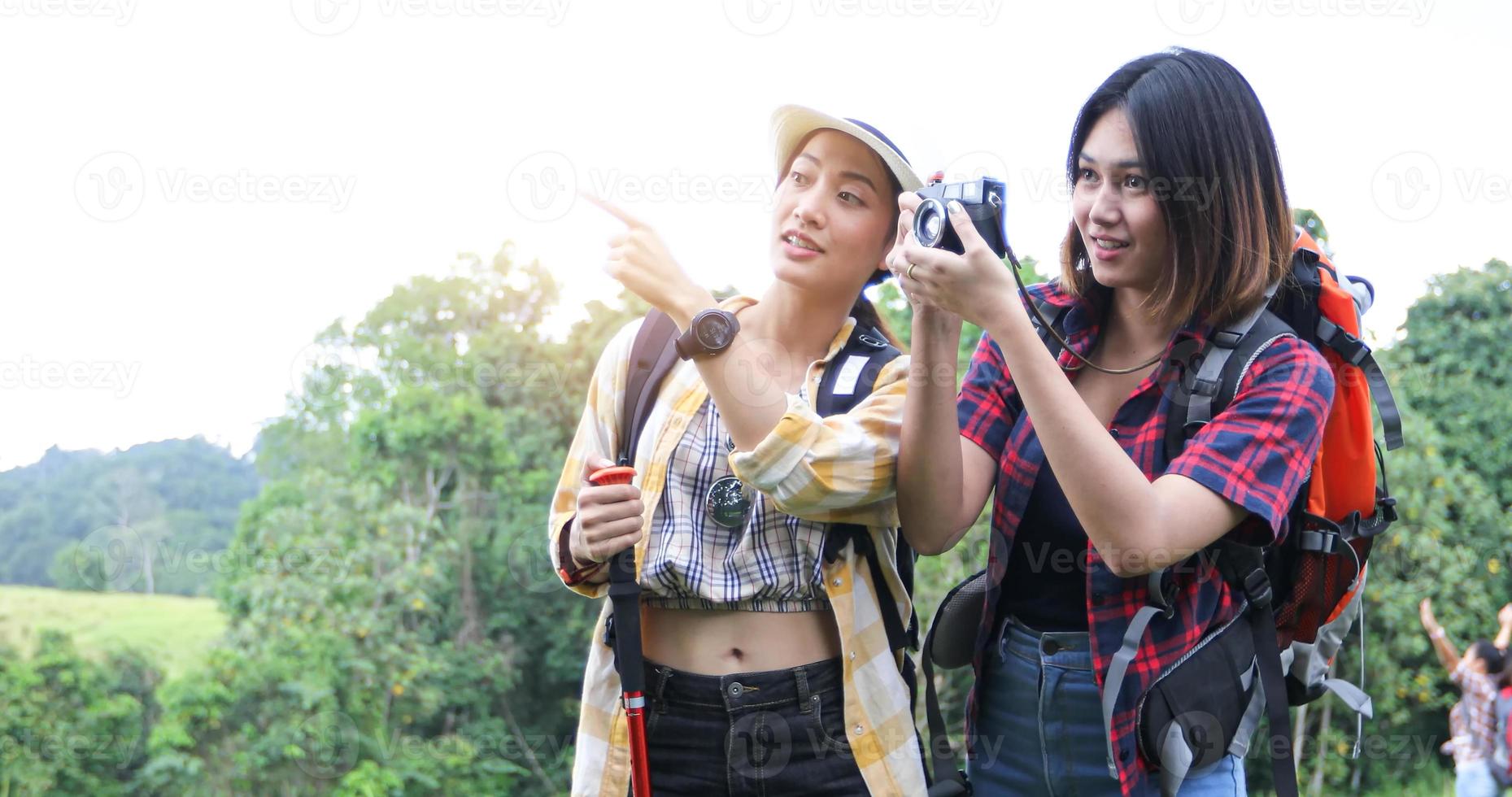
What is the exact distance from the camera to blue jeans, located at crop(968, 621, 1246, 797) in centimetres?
185

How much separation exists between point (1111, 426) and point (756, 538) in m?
0.66

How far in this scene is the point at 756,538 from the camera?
212 centimetres

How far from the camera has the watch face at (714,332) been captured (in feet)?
6.59

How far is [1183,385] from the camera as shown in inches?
72.4

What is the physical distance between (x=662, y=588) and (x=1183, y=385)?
98 cm

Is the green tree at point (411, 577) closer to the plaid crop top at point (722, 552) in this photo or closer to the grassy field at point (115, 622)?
the grassy field at point (115, 622)

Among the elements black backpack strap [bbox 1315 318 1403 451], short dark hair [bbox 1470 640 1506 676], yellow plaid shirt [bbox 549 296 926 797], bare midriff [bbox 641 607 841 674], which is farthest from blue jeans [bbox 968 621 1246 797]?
short dark hair [bbox 1470 640 1506 676]

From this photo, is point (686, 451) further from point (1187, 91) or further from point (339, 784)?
point (339, 784)

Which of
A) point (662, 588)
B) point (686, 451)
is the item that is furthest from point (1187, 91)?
point (662, 588)

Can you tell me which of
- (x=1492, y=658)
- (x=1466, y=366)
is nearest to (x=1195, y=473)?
(x=1492, y=658)

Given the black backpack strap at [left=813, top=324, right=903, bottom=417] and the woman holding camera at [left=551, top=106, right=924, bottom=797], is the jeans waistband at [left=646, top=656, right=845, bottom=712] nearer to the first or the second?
the woman holding camera at [left=551, top=106, right=924, bottom=797]

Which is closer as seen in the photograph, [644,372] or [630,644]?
[630,644]

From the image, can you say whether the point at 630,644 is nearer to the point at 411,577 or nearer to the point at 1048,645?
the point at 1048,645

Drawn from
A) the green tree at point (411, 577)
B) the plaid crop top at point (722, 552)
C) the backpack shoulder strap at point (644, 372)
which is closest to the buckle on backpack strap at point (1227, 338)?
the plaid crop top at point (722, 552)
